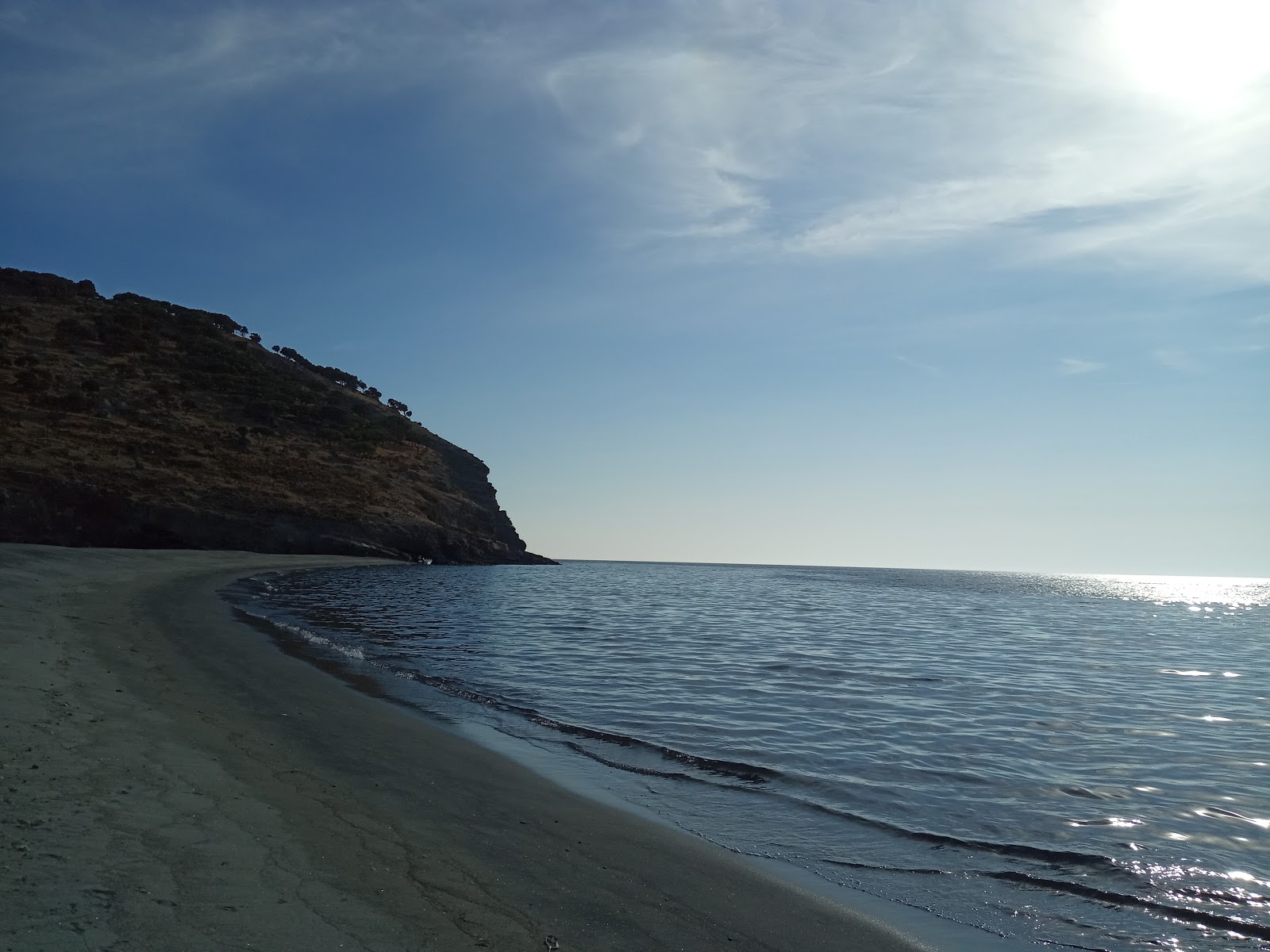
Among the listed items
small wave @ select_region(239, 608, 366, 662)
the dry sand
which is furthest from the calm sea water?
the dry sand

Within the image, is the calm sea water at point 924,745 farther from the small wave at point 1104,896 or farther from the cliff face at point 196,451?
the cliff face at point 196,451

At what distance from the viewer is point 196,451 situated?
215 feet

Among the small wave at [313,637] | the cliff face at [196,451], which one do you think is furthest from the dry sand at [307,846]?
the cliff face at [196,451]

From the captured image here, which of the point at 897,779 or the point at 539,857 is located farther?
the point at 897,779

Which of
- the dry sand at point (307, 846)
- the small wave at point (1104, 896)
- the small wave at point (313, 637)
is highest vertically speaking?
the dry sand at point (307, 846)

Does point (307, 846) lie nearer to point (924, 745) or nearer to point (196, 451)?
point (924, 745)

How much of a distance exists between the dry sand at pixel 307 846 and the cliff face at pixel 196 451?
45654mm

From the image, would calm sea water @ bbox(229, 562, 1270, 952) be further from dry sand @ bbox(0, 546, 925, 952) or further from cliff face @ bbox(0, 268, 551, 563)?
cliff face @ bbox(0, 268, 551, 563)

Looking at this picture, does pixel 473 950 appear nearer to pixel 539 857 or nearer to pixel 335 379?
pixel 539 857

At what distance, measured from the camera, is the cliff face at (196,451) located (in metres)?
50.2

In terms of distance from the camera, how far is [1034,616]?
47469mm

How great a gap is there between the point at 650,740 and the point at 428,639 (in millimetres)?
12601

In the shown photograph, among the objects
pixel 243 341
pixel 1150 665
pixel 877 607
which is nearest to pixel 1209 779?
pixel 1150 665

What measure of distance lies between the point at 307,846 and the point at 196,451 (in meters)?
69.4
